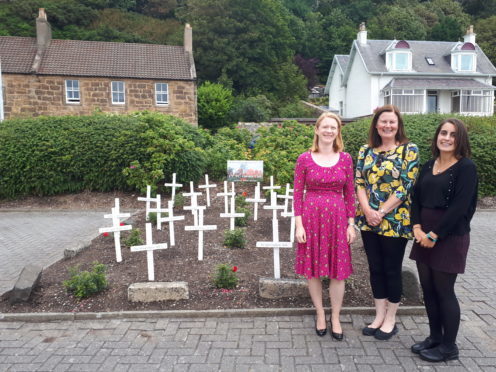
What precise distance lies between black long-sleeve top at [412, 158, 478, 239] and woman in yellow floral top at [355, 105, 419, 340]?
22 cm

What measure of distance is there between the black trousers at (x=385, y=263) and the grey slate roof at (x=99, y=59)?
2279 cm

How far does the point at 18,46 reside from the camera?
78.5ft

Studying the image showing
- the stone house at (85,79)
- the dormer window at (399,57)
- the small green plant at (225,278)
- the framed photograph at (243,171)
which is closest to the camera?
the small green plant at (225,278)

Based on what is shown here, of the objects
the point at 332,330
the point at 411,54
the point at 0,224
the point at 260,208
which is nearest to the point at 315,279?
the point at 332,330

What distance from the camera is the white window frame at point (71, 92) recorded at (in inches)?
928

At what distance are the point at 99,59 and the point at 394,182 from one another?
25.2 m

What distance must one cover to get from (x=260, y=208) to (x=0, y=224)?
237 inches

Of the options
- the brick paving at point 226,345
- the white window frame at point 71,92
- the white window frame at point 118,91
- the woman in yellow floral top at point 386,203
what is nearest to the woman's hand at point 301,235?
the woman in yellow floral top at point 386,203

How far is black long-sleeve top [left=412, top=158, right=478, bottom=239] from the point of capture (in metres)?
3.03

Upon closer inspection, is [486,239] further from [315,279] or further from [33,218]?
[33,218]

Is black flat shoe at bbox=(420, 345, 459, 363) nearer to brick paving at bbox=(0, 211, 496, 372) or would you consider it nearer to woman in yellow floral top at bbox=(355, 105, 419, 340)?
brick paving at bbox=(0, 211, 496, 372)

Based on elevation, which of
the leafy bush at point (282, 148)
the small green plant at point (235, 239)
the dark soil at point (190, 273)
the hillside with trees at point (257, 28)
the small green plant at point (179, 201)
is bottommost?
the dark soil at point (190, 273)

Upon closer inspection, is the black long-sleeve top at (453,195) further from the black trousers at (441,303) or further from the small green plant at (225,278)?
the small green plant at (225,278)

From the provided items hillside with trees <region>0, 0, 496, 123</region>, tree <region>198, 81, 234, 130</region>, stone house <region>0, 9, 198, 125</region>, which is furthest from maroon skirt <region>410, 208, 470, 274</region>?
hillside with trees <region>0, 0, 496, 123</region>
